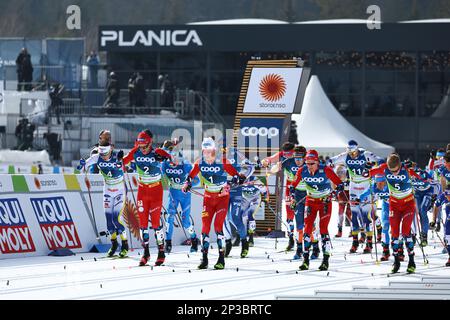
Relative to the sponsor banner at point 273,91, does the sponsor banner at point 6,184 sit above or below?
below

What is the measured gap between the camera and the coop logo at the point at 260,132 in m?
27.3

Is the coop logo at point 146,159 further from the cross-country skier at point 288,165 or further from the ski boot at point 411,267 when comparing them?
the ski boot at point 411,267

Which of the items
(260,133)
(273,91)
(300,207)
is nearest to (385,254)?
(300,207)

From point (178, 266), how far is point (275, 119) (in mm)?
8143

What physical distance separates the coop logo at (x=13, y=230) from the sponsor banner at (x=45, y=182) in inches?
23.0

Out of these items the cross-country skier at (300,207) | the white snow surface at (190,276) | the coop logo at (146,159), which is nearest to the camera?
the white snow surface at (190,276)

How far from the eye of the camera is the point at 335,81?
58156mm

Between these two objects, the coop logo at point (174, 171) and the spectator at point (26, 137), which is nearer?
Answer: the coop logo at point (174, 171)

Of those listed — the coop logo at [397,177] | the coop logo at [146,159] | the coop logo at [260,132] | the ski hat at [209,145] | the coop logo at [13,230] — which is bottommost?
the coop logo at [13,230]

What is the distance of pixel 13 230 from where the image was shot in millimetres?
21094

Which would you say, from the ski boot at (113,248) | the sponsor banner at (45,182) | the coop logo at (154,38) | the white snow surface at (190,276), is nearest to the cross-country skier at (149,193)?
the white snow surface at (190,276)

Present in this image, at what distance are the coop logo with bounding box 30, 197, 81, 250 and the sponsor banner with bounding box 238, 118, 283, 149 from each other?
247 inches

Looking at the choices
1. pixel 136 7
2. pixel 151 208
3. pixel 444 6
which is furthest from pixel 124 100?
pixel 136 7

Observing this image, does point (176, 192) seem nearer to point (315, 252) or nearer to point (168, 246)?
point (168, 246)
